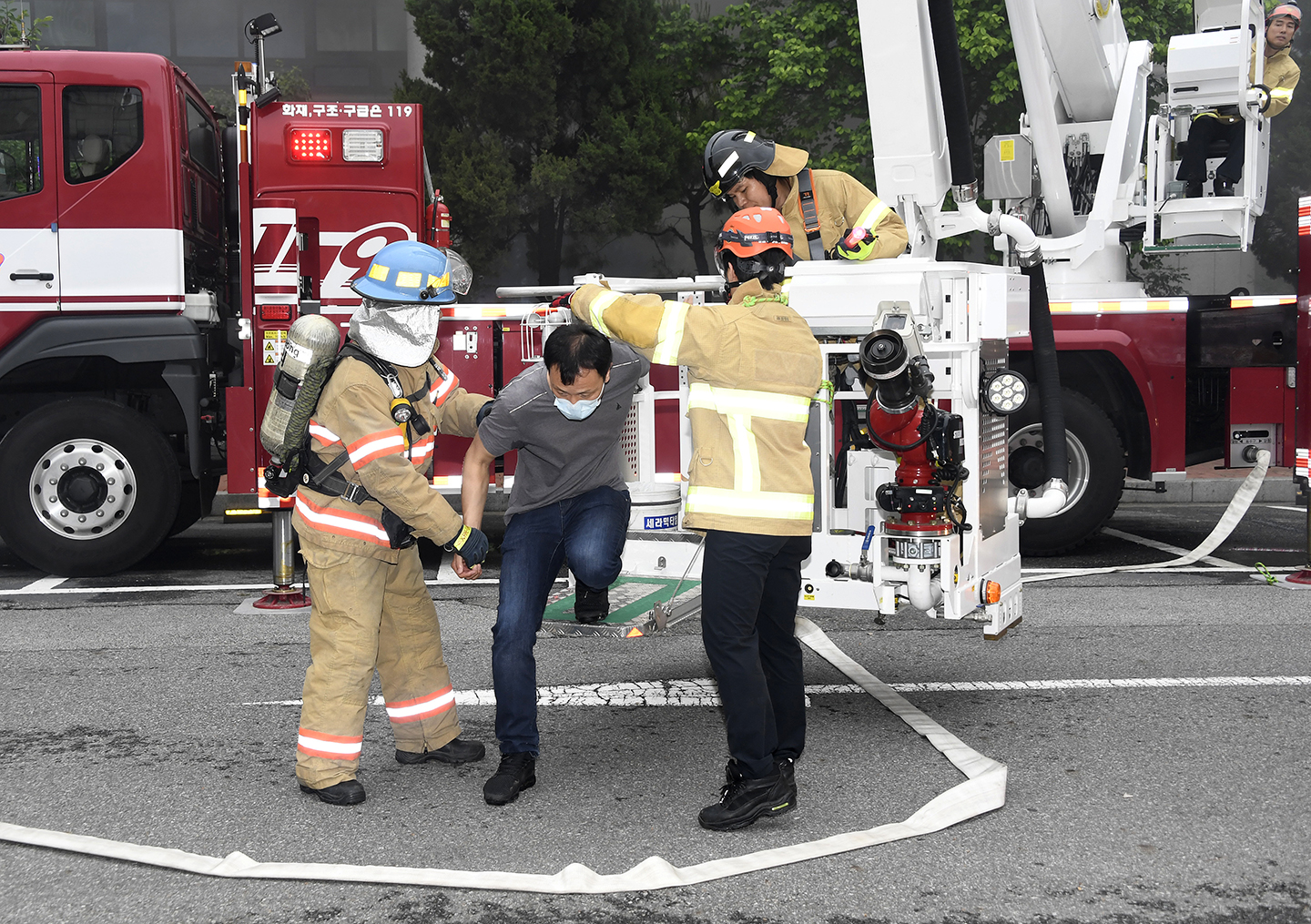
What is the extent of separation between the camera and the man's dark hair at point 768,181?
17.0ft

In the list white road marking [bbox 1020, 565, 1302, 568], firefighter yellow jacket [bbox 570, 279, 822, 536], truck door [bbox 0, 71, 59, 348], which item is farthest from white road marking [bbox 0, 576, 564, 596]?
firefighter yellow jacket [bbox 570, 279, 822, 536]

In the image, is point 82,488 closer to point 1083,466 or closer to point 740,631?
point 740,631

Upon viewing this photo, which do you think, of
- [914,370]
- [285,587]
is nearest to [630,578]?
[914,370]

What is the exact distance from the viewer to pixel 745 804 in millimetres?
3938

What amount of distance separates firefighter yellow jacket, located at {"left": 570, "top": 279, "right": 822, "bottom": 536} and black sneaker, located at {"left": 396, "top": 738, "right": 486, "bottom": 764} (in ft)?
4.32

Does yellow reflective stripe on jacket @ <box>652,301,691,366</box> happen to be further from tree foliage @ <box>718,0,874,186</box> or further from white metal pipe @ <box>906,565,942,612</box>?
tree foliage @ <box>718,0,874,186</box>

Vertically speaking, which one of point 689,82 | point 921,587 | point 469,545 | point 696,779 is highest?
point 689,82

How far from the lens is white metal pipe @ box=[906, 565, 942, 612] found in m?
4.66

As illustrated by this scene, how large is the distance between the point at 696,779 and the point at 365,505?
56.5 inches

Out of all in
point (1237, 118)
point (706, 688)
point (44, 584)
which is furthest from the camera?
point (1237, 118)

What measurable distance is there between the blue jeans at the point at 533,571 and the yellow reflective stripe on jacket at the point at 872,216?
4.71ft

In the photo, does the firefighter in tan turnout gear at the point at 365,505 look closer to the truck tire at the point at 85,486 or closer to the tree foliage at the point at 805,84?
the truck tire at the point at 85,486

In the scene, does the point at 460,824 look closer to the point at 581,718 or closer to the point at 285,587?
the point at 581,718

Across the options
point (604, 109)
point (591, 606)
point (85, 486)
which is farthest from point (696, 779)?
point (604, 109)
